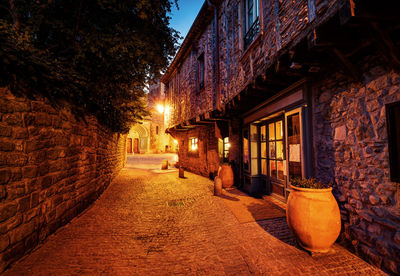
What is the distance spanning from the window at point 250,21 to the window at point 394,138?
413cm

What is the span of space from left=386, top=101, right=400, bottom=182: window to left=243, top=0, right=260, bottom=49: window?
4.13 meters

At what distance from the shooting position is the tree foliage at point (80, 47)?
7.66ft

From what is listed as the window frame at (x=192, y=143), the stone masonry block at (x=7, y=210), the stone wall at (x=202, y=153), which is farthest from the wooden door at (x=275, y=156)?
the window frame at (x=192, y=143)

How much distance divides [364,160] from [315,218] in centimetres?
101

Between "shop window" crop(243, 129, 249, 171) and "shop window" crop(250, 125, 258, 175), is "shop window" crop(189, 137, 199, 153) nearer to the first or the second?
"shop window" crop(243, 129, 249, 171)

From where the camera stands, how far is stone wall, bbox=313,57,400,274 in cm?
192

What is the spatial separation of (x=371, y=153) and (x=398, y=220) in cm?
77

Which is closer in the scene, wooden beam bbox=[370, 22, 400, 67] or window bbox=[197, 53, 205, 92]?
wooden beam bbox=[370, 22, 400, 67]

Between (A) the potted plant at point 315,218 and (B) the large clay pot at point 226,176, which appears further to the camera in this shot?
(B) the large clay pot at point 226,176

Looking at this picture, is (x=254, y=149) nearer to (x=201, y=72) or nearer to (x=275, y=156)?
(x=275, y=156)

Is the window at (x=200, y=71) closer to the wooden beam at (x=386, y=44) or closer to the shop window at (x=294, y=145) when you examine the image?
the shop window at (x=294, y=145)

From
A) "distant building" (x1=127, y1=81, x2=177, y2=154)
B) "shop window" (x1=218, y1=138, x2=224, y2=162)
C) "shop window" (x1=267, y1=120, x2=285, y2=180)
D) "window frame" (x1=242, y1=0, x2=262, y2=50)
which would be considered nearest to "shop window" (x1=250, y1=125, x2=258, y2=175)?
"shop window" (x1=267, y1=120, x2=285, y2=180)

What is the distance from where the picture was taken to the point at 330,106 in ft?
8.86

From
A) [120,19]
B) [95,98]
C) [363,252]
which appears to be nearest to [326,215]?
[363,252]
